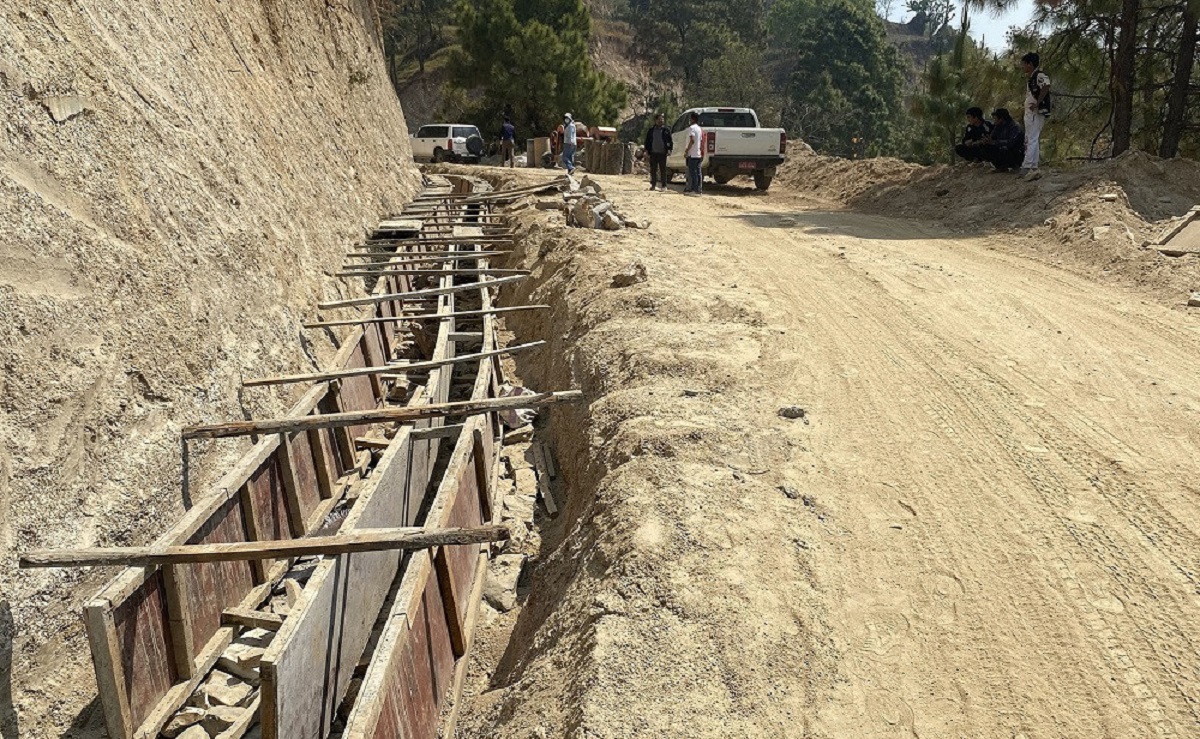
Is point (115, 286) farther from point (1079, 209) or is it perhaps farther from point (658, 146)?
point (658, 146)

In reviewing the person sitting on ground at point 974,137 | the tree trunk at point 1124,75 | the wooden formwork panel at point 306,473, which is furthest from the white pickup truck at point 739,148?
the wooden formwork panel at point 306,473

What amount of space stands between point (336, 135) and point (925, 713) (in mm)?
10117

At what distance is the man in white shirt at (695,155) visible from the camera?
16.6 metres

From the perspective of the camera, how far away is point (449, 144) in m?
29.8

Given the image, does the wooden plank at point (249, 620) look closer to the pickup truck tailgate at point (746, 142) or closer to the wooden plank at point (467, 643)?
the wooden plank at point (467, 643)

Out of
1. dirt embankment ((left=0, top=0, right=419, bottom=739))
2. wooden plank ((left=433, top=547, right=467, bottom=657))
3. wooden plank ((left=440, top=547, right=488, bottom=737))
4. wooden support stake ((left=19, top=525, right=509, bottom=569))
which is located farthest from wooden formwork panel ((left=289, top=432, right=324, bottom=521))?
wooden support stake ((left=19, top=525, right=509, bottom=569))

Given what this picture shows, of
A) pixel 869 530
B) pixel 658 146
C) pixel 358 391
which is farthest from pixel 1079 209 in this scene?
pixel 358 391

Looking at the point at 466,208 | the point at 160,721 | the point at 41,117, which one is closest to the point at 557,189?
the point at 466,208

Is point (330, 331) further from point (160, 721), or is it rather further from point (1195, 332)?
point (1195, 332)

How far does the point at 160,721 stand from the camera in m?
3.60

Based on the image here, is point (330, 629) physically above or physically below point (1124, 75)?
below

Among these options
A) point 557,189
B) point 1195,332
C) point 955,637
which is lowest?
point 955,637

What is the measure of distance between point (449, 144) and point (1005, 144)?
809 inches

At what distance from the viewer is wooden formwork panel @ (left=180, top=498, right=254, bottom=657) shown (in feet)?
13.3
